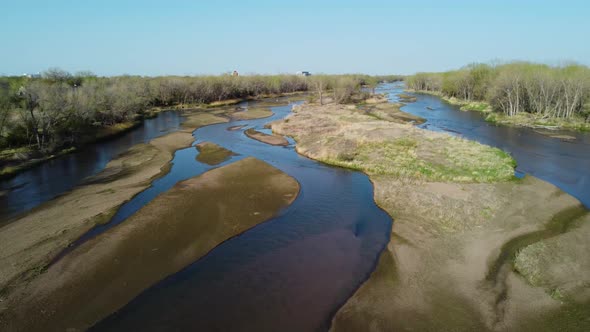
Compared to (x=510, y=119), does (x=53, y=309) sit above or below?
below

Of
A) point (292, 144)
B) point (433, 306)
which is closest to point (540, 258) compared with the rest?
point (433, 306)

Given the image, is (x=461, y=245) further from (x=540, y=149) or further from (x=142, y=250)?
(x=540, y=149)

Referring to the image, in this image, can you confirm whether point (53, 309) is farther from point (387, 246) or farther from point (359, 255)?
point (387, 246)

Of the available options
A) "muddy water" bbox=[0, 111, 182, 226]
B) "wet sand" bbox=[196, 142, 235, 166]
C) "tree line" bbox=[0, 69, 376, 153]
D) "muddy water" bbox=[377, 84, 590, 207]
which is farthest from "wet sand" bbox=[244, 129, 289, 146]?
"muddy water" bbox=[377, 84, 590, 207]

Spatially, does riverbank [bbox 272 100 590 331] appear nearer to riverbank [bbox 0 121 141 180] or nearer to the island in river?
the island in river

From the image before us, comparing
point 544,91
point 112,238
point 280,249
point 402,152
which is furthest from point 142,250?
point 544,91
